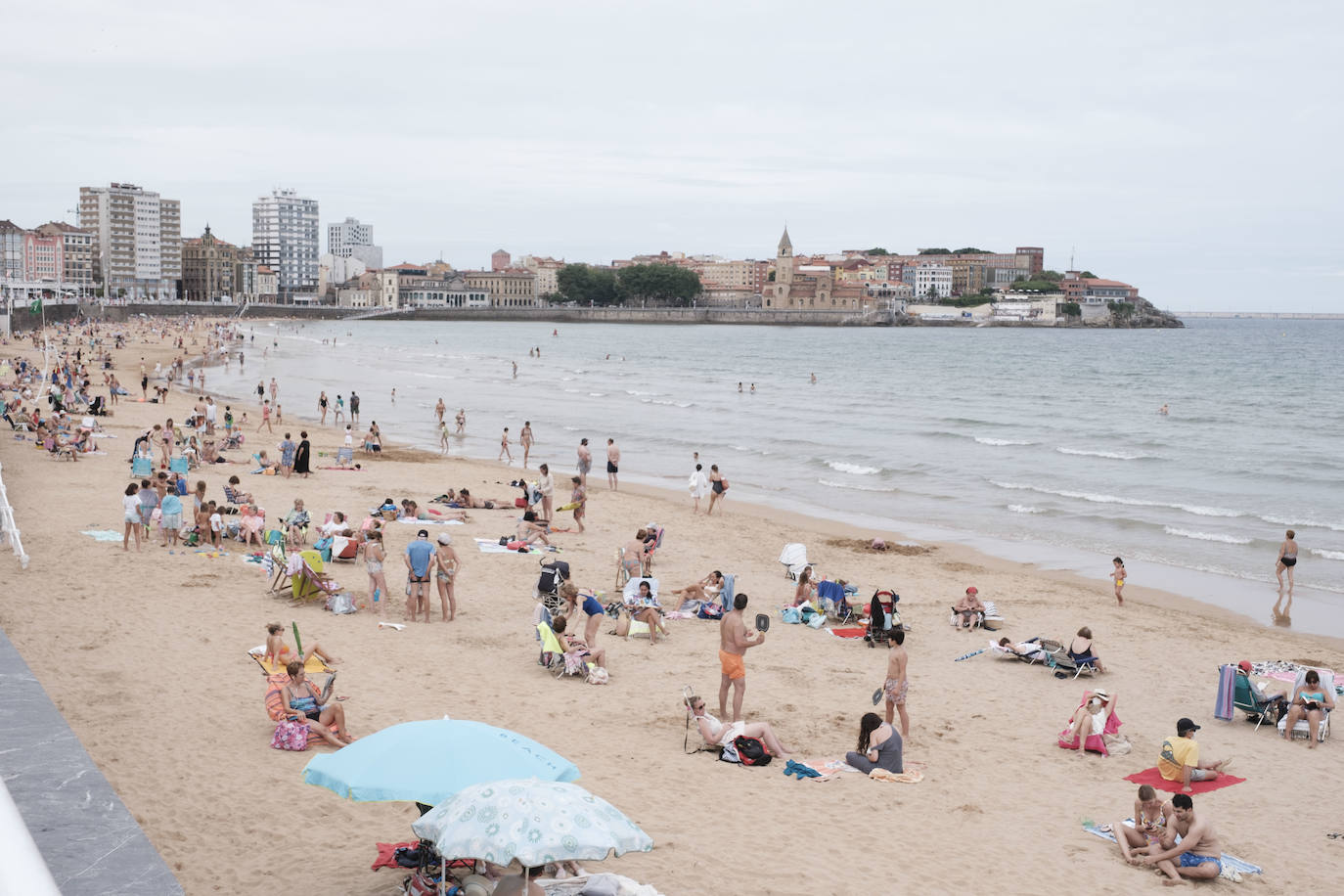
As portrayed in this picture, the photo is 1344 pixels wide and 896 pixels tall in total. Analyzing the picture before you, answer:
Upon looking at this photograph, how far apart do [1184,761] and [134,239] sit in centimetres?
19508

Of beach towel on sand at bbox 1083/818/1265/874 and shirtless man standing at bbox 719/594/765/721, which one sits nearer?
beach towel on sand at bbox 1083/818/1265/874

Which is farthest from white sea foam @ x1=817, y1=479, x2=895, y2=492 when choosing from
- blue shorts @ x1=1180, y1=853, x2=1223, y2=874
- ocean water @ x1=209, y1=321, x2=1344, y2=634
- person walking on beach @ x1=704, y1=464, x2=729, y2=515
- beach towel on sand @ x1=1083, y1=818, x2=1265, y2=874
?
blue shorts @ x1=1180, y1=853, x2=1223, y2=874

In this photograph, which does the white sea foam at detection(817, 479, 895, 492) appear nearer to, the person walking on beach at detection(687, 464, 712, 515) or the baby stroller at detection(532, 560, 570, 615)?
the person walking on beach at detection(687, 464, 712, 515)

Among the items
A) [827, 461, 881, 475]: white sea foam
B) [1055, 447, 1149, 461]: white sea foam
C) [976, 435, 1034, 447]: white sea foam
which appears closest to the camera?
[827, 461, 881, 475]: white sea foam

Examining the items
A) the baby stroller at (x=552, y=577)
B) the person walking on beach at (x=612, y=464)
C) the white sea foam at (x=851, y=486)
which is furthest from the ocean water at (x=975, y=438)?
the baby stroller at (x=552, y=577)

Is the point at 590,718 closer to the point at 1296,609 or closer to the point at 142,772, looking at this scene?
the point at 142,772

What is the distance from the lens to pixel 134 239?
584 ft

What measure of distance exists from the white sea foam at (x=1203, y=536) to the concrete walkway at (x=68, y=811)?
20.7m

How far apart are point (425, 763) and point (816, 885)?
2.50m

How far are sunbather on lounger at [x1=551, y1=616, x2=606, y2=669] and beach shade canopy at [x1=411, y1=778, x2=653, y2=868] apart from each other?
526cm

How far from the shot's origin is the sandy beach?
7109mm

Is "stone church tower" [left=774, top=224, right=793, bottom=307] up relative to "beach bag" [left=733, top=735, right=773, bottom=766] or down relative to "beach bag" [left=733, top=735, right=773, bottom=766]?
up

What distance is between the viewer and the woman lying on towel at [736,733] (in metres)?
8.97

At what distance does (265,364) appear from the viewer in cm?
6172
